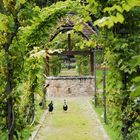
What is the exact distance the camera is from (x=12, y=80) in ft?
22.9

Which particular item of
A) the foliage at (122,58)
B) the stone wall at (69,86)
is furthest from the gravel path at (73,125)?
the stone wall at (69,86)

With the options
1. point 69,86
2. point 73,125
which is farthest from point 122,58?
point 69,86

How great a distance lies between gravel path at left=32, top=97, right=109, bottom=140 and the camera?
11615mm

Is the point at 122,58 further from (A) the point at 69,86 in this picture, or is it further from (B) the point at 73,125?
(A) the point at 69,86

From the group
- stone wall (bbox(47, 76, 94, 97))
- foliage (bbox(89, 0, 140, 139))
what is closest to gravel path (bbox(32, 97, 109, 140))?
foliage (bbox(89, 0, 140, 139))

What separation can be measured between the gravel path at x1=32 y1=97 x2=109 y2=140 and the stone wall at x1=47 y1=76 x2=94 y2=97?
156 inches

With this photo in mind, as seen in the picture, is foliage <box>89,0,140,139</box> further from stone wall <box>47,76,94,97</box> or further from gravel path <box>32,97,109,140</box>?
stone wall <box>47,76,94,97</box>

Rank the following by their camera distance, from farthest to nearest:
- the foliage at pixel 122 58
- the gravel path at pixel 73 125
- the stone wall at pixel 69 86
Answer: the stone wall at pixel 69 86
the gravel path at pixel 73 125
the foliage at pixel 122 58

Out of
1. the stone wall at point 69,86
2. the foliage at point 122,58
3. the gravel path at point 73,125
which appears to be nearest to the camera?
the foliage at point 122,58

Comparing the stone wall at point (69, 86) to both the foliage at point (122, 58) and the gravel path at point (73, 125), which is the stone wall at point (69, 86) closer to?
the gravel path at point (73, 125)

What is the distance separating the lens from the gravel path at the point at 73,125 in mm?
11615

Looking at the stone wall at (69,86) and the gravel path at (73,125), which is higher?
the stone wall at (69,86)

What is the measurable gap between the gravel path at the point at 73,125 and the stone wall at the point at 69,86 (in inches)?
156

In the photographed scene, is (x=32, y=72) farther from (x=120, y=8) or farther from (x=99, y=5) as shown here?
(x=120, y=8)
